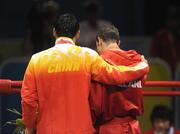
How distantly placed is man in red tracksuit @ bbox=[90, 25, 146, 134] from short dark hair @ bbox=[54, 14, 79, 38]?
0.27 metres

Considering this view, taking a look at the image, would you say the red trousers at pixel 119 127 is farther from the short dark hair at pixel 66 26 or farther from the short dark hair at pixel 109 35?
the short dark hair at pixel 66 26

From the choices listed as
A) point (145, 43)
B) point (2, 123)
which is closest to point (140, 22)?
point (145, 43)

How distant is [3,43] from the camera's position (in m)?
12.2

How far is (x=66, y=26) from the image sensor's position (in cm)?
653

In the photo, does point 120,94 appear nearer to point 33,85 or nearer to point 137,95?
point 137,95

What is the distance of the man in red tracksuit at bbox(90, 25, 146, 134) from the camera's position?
6.60 meters

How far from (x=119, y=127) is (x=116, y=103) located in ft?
0.66

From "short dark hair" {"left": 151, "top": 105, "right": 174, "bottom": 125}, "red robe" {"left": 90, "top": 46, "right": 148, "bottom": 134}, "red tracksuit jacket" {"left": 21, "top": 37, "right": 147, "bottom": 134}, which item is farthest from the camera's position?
"short dark hair" {"left": 151, "top": 105, "right": 174, "bottom": 125}

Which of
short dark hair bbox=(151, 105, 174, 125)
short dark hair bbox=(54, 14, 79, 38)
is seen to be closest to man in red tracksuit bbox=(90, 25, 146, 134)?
short dark hair bbox=(54, 14, 79, 38)

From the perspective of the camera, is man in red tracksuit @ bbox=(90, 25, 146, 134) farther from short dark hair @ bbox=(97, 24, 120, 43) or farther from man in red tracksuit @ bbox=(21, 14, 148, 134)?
man in red tracksuit @ bbox=(21, 14, 148, 134)

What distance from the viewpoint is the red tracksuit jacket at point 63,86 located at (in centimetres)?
643

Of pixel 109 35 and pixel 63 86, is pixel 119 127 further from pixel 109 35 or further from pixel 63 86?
pixel 109 35

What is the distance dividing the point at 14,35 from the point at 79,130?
24.8ft

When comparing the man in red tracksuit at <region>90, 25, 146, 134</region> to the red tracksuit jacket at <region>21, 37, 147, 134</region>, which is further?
the man in red tracksuit at <region>90, 25, 146, 134</region>
